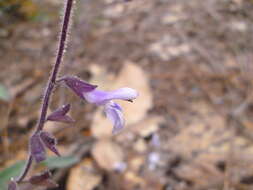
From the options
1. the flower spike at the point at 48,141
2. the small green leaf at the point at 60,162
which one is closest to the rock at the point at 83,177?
the small green leaf at the point at 60,162

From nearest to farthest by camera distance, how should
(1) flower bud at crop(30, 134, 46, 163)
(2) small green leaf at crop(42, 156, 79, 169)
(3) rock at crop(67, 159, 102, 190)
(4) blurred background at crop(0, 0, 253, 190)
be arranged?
(1) flower bud at crop(30, 134, 46, 163)
(2) small green leaf at crop(42, 156, 79, 169)
(3) rock at crop(67, 159, 102, 190)
(4) blurred background at crop(0, 0, 253, 190)

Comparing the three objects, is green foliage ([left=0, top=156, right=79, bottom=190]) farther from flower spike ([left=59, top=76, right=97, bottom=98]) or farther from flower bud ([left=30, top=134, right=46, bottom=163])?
flower spike ([left=59, top=76, right=97, bottom=98])

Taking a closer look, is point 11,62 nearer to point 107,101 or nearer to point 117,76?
point 117,76

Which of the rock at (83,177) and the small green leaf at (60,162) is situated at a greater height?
the small green leaf at (60,162)

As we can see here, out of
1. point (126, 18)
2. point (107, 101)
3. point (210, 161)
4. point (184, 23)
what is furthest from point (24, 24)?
point (107, 101)

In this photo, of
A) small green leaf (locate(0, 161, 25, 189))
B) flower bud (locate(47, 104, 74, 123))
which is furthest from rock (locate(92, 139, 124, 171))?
flower bud (locate(47, 104, 74, 123))

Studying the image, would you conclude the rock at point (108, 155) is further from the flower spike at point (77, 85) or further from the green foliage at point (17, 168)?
the flower spike at point (77, 85)

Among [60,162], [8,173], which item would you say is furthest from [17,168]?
[60,162]

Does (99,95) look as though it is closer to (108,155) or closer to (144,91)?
(108,155)
